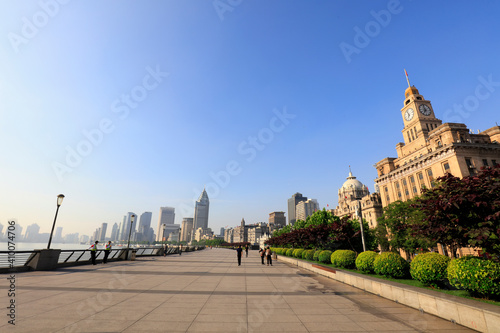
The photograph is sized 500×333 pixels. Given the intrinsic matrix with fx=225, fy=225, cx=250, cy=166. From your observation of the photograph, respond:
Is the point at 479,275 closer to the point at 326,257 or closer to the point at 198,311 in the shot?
the point at 198,311

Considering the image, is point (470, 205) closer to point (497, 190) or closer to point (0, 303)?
point (497, 190)

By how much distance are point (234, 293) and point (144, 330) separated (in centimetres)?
501

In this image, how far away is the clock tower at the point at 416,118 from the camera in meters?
87.2

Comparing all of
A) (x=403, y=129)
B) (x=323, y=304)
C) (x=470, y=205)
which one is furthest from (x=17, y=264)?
(x=403, y=129)

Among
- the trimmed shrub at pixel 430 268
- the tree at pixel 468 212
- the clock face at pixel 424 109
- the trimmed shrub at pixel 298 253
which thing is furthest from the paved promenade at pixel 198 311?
the clock face at pixel 424 109

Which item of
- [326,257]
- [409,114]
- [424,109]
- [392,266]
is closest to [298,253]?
[326,257]

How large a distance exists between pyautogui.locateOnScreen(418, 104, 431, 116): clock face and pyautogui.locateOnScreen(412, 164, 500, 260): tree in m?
105

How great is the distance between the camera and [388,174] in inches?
3580

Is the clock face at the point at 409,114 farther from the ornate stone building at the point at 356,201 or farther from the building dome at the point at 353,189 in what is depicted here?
the building dome at the point at 353,189

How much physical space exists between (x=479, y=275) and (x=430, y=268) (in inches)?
77.2

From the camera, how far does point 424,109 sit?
91500mm

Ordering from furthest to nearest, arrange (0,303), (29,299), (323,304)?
(323,304), (29,299), (0,303)

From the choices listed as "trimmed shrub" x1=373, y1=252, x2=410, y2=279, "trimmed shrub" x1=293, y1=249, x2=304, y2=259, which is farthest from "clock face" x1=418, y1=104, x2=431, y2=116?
"trimmed shrub" x1=373, y1=252, x2=410, y2=279

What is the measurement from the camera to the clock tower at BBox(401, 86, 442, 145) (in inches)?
3433
